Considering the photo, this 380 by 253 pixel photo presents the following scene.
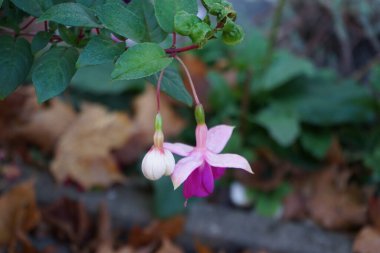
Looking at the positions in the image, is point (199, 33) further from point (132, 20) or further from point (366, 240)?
point (366, 240)

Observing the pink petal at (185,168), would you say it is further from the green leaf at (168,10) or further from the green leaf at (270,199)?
the green leaf at (270,199)

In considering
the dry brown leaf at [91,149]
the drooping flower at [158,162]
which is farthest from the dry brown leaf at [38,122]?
the drooping flower at [158,162]

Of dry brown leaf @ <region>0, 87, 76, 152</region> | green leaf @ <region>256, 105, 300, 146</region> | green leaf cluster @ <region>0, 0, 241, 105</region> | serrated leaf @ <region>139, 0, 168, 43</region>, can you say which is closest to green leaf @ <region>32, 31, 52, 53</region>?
green leaf cluster @ <region>0, 0, 241, 105</region>

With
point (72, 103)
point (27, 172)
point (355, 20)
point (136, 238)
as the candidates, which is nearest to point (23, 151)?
point (27, 172)

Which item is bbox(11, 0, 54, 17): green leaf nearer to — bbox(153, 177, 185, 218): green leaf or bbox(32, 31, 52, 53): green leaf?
bbox(32, 31, 52, 53): green leaf

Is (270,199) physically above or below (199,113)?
below

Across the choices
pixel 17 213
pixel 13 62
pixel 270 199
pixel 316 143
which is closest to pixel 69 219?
pixel 17 213
